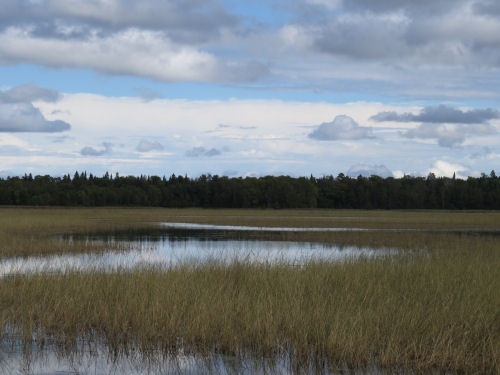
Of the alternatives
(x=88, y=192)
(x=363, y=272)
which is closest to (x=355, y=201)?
(x=88, y=192)

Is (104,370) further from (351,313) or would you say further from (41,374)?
(351,313)

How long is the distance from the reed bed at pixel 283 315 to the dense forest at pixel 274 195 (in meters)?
123

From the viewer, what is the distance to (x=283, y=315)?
10.7 metres

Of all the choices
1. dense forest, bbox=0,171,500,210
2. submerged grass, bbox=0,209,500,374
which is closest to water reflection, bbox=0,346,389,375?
submerged grass, bbox=0,209,500,374

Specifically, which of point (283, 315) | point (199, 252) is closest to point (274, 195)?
point (199, 252)

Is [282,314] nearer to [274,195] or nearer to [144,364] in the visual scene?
[144,364]

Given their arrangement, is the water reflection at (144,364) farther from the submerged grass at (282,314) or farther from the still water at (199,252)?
the still water at (199,252)

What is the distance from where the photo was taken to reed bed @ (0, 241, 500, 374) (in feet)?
30.0

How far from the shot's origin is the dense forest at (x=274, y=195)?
133625mm

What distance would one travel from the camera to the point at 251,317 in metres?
10.6

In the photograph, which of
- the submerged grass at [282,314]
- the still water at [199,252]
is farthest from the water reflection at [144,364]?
the still water at [199,252]

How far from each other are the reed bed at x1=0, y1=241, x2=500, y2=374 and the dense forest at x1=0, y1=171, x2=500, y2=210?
122799 millimetres

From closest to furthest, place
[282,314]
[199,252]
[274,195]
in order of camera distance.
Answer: [282,314] → [199,252] → [274,195]

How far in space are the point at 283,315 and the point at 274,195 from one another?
129184mm
